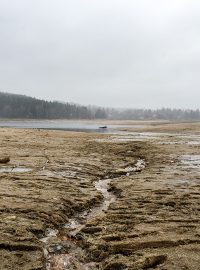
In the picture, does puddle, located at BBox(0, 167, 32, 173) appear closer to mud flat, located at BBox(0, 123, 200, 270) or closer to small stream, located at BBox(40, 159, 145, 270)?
mud flat, located at BBox(0, 123, 200, 270)

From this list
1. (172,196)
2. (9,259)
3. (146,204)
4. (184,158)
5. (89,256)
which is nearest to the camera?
(9,259)

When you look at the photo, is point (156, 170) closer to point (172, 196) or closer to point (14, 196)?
point (172, 196)

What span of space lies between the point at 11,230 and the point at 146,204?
4771 millimetres

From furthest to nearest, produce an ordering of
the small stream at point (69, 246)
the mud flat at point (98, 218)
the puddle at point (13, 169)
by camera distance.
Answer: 1. the puddle at point (13, 169)
2. the mud flat at point (98, 218)
3. the small stream at point (69, 246)

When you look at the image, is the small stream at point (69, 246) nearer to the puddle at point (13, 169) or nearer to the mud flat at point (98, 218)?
the mud flat at point (98, 218)

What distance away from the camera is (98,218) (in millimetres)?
11336

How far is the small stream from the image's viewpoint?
27.6 feet

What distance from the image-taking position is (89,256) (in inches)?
353

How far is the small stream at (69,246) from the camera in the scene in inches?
331

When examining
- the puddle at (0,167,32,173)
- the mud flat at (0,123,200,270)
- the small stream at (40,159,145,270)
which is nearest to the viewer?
the small stream at (40,159,145,270)

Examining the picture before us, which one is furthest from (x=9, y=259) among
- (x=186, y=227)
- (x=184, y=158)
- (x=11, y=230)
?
(x=184, y=158)

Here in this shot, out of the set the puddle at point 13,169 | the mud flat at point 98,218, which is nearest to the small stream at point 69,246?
the mud flat at point 98,218

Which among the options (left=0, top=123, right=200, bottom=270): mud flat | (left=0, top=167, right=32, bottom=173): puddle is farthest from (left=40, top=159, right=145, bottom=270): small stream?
(left=0, top=167, right=32, bottom=173): puddle

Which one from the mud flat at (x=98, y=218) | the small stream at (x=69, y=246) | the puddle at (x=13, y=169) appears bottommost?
the small stream at (x=69, y=246)
